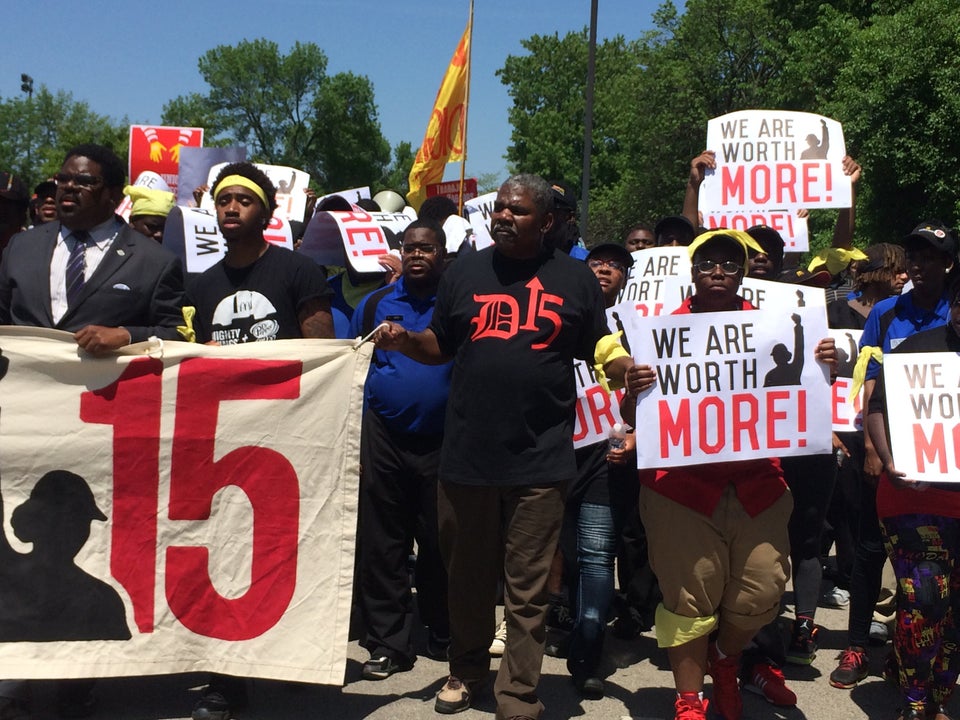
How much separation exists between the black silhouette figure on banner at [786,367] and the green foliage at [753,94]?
19794 mm

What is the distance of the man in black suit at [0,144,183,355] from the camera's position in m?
4.64

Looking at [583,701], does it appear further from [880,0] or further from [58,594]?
[880,0]

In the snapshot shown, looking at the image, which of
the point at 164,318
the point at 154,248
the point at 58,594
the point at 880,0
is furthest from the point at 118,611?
the point at 880,0

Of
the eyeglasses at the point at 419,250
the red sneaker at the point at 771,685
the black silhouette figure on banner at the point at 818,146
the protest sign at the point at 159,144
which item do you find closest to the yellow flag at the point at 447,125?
the protest sign at the point at 159,144

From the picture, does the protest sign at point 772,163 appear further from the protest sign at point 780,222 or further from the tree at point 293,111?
the tree at point 293,111

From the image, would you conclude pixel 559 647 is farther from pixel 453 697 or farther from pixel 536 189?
pixel 536 189

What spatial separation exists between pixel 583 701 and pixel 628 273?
236 cm

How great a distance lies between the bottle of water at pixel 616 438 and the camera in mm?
5422

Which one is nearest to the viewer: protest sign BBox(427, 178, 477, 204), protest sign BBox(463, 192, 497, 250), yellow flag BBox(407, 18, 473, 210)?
protest sign BBox(463, 192, 497, 250)

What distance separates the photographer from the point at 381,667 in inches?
209

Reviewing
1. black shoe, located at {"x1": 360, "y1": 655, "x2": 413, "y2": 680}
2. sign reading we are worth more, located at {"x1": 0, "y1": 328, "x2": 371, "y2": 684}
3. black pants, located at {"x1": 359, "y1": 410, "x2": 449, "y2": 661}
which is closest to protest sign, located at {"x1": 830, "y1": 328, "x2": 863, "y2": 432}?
black pants, located at {"x1": 359, "y1": 410, "x2": 449, "y2": 661}

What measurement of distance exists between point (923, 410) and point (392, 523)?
2511 mm

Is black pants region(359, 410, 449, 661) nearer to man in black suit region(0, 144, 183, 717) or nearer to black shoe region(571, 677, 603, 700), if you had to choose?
black shoe region(571, 677, 603, 700)

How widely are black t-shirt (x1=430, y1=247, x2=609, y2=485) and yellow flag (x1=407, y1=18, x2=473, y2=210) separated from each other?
5.61 m
